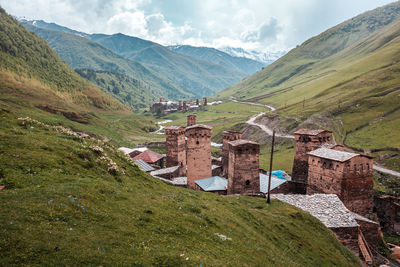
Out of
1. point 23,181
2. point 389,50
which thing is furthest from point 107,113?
point 389,50

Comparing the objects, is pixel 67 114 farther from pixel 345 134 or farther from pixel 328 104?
pixel 328 104

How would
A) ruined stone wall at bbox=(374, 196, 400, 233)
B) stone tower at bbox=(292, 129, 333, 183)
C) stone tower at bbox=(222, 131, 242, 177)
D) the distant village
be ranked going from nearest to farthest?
the distant village → ruined stone wall at bbox=(374, 196, 400, 233) → stone tower at bbox=(292, 129, 333, 183) → stone tower at bbox=(222, 131, 242, 177)

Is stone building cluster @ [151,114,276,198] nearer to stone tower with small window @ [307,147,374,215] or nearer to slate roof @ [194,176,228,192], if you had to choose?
slate roof @ [194,176,228,192]

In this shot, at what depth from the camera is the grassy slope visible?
11.1 metres

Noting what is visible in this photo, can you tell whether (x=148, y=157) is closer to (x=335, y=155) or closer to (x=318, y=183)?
(x=318, y=183)

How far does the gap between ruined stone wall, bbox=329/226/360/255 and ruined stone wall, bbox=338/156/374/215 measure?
36.8 feet

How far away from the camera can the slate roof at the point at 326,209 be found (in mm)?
30072

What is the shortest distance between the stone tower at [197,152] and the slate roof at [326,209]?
16658 mm

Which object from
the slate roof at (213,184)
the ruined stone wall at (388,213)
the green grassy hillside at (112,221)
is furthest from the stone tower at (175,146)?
the ruined stone wall at (388,213)

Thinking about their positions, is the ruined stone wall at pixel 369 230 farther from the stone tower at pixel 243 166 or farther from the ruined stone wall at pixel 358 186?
the stone tower at pixel 243 166

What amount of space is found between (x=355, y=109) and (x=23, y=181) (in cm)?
12646

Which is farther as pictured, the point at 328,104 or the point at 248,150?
the point at 328,104

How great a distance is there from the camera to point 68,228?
12234 mm

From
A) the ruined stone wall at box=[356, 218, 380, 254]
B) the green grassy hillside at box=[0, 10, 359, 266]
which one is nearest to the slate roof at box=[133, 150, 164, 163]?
the green grassy hillside at box=[0, 10, 359, 266]
